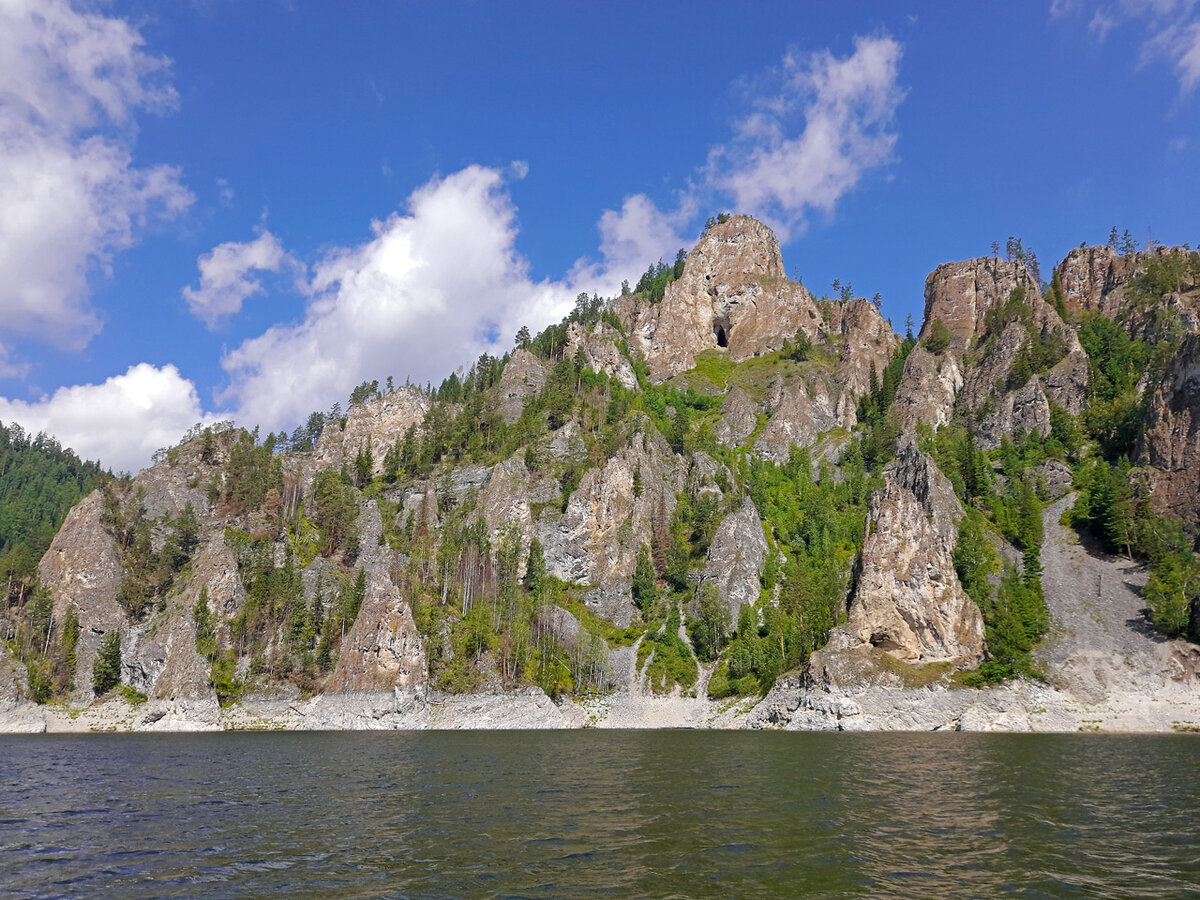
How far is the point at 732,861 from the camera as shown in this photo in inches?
895

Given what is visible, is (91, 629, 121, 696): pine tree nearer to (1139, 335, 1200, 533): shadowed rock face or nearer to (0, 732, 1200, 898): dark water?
(0, 732, 1200, 898): dark water

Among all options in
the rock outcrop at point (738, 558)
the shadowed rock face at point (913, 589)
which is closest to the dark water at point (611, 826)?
the shadowed rock face at point (913, 589)

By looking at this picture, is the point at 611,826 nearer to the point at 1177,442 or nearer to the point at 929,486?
the point at 929,486

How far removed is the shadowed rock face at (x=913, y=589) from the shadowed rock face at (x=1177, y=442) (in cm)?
3353

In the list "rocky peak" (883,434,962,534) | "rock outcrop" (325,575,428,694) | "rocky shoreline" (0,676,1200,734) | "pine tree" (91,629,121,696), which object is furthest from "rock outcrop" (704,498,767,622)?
"pine tree" (91,629,121,696)

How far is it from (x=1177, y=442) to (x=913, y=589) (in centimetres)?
5739

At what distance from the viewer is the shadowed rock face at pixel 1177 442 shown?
121 m

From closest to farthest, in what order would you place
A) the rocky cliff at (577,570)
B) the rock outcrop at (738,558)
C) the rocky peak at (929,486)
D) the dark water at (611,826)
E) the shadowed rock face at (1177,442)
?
the dark water at (611,826) < the rocky cliff at (577,570) < the shadowed rock face at (1177,442) < the rocky peak at (929,486) < the rock outcrop at (738,558)

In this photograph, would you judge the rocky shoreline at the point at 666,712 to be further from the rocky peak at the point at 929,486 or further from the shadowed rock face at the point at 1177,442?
the shadowed rock face at the point at 1177,442

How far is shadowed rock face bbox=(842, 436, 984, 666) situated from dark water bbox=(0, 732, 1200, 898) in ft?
177

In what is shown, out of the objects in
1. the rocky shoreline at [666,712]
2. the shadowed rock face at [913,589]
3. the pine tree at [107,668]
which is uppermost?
the shadowed rock face at [913,589]

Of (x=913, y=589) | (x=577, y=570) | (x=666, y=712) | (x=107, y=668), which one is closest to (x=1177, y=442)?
(x=913, y=589)

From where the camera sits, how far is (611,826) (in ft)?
93.9

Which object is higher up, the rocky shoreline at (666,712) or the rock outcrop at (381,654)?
the rock outcrop at (381,654)
